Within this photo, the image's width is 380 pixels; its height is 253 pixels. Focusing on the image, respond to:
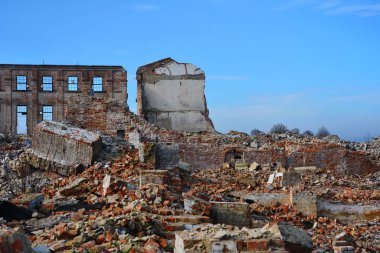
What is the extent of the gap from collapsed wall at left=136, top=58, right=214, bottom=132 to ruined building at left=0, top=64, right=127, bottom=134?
1061 centimetres

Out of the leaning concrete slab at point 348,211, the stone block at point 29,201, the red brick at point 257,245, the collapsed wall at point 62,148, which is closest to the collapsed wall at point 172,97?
the collapsed wall at point 62,148

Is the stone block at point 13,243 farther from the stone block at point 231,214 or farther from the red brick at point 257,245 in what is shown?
the stone block at point 231,214

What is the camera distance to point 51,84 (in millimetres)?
41281

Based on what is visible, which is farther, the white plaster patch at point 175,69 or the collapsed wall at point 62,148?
the white plaster patch at point 175,69

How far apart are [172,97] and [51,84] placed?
44.2 ft

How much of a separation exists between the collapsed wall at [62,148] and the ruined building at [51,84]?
2335 centimetres

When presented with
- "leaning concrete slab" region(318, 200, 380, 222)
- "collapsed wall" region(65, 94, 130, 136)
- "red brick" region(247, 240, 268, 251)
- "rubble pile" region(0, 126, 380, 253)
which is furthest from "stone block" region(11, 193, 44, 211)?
"collapsed wall" region(65, 94, 130, 136)

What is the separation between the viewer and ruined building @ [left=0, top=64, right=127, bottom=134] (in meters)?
40.8

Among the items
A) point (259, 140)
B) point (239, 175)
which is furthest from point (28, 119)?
point (239, 175)

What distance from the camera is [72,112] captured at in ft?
76.9

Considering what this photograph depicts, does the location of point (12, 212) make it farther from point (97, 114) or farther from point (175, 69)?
point (175, 69)

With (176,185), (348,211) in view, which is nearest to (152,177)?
(176,185)

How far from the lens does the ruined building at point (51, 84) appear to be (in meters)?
40.8

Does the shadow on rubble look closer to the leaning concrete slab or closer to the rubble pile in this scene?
the rubble pile
